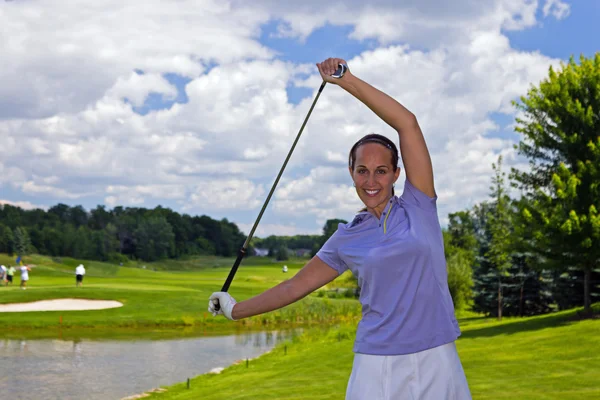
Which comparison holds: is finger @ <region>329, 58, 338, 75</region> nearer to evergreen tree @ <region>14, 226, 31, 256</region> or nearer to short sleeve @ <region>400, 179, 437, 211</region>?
short sleeve @ <region>400, 179, 437, 211</region>

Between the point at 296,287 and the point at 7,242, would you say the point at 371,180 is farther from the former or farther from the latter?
the point at 7,242

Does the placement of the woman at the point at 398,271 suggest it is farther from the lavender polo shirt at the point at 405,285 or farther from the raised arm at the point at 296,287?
the raised arm at the point at 296,287

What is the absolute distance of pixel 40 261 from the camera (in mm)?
70438

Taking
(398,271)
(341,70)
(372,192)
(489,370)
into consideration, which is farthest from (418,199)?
(489,370)

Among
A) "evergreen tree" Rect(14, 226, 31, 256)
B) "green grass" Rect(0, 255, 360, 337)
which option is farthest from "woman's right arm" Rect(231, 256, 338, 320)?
"evergreen tree" Rect(14, 226, 31, 256)

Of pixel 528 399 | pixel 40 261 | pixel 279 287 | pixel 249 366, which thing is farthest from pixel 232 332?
pixel 40 261

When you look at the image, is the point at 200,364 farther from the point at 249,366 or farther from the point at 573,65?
the point at 573,65

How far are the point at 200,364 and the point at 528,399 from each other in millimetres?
12648

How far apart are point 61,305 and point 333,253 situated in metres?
33.9

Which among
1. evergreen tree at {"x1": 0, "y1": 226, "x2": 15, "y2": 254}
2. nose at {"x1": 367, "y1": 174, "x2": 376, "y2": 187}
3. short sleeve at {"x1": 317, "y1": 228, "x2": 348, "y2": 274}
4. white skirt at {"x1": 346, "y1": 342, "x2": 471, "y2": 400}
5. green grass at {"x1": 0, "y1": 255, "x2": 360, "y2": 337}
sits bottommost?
green grass at {"x1": 0, "y1": 255, "x2": 360, "y2": 337}

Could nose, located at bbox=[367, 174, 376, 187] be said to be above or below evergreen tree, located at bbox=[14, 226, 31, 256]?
below

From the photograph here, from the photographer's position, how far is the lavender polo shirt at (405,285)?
3006 millimetres

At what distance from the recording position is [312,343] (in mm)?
25766

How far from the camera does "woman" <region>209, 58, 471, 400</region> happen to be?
3.01m
